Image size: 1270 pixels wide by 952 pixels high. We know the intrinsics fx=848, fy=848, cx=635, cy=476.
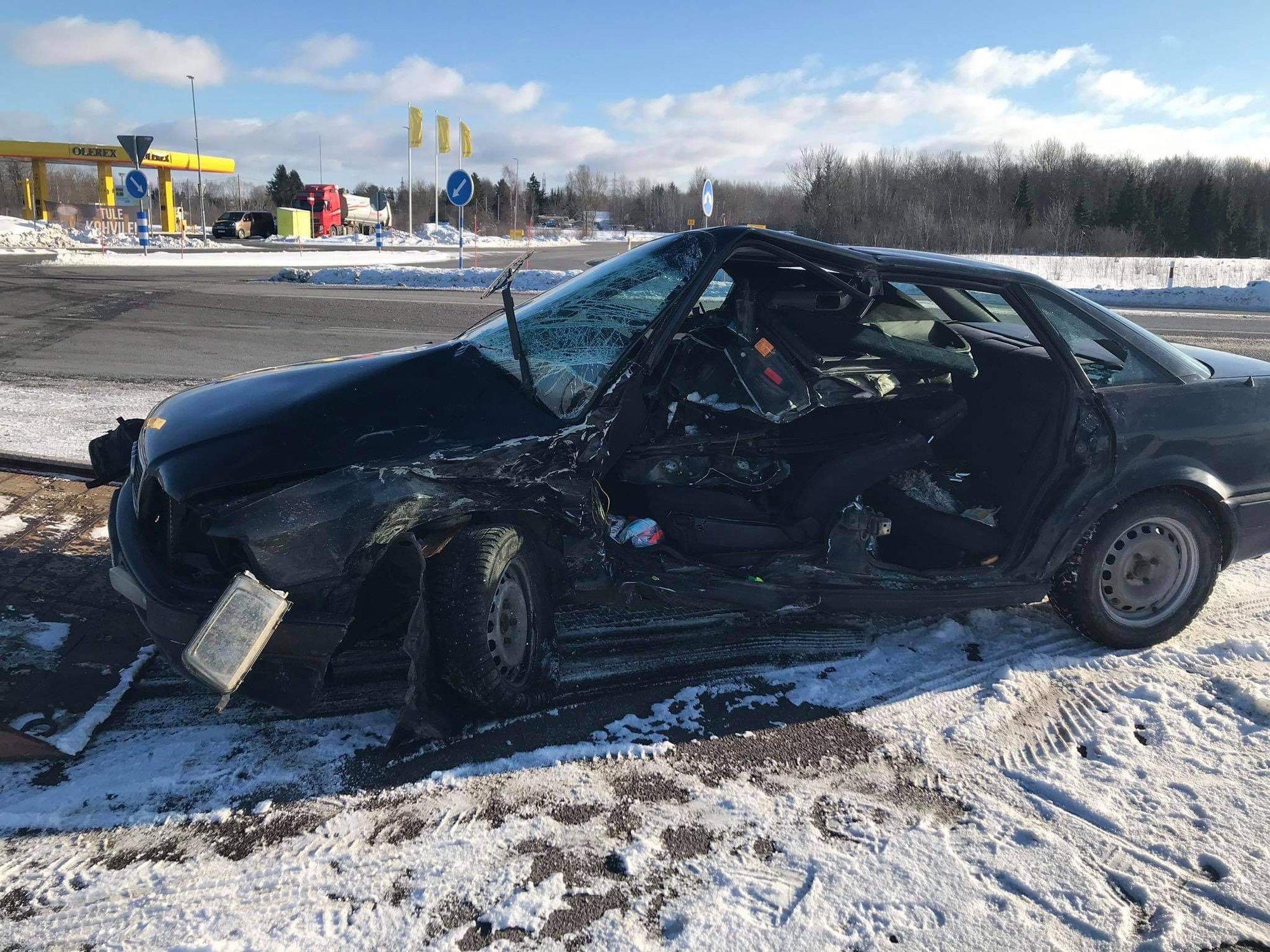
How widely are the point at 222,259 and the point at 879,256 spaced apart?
28.3 m

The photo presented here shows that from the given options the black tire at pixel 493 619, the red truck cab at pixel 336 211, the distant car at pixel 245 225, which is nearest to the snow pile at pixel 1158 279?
the black tire at pixel 493 619

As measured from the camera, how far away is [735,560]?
3.50 m

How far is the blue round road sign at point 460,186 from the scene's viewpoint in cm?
1984

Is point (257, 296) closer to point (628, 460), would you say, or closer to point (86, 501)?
point (86, 501)

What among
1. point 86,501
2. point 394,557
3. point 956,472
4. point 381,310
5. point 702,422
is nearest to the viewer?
point 394,557

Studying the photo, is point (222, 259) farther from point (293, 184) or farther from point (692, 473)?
point (293, 184)

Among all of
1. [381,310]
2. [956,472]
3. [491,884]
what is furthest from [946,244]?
[491,884]

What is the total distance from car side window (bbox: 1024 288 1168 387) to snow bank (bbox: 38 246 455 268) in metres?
25.5

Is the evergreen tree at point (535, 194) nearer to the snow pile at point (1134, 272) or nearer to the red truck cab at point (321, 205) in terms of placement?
the red truck cab at point (321, 205)

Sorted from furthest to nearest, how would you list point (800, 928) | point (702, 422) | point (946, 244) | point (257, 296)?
1. point (946, 244)
2. point (257, 296)
3. point (702, 422)
4. point (800, 928)

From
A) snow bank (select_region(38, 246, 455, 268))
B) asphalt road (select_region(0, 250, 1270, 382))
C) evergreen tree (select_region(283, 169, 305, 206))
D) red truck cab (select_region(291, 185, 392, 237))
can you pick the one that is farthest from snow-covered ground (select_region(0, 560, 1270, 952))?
evergreen tree (select_region(283, 169, 305, 206))

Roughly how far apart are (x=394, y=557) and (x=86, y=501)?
10.9 ft

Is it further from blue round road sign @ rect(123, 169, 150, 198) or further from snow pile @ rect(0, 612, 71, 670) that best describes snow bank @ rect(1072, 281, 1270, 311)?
blue round road sign @ rect(123, 169, 150, 198)

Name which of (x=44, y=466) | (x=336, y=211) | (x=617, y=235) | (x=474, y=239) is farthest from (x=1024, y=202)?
(x=44, y=466)
